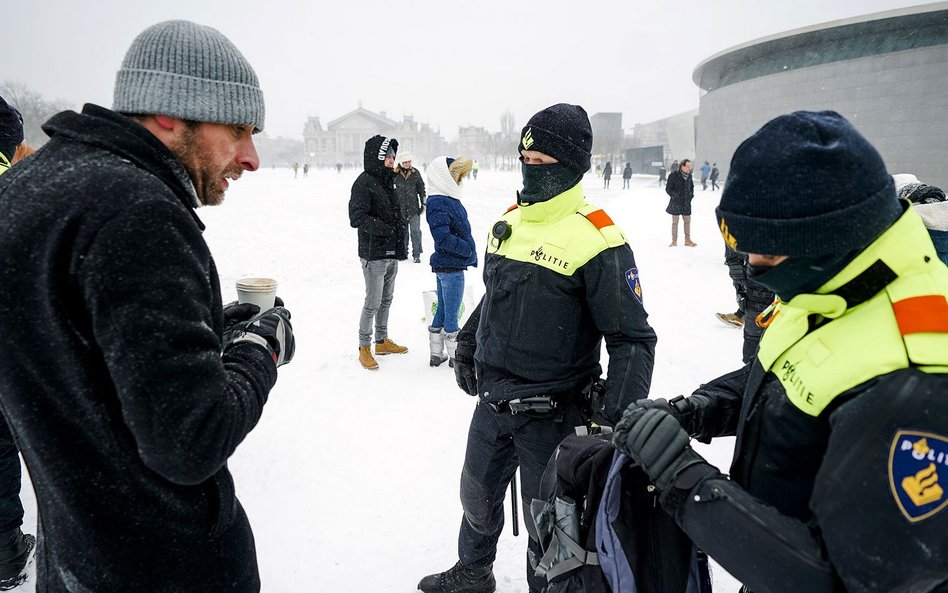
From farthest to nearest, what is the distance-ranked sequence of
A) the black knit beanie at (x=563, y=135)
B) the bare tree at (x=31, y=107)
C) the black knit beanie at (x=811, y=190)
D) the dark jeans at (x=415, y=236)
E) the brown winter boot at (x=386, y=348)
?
the bare tree at (x=31, y=107) → the dark jeans at (x=415, y=236) → the brown winter boot at (x=386, y=348) → the black knit beanie at (x=563, y=135) → the black knit beanie at (x=811, y=190)

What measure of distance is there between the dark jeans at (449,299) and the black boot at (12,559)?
378cm

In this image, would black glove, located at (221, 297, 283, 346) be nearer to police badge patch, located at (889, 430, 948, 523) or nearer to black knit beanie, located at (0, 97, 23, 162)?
police badge patch, located at (889, 430, 948, 523)

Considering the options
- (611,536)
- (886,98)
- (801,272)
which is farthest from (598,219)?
(886,98)

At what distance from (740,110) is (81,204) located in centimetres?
4840

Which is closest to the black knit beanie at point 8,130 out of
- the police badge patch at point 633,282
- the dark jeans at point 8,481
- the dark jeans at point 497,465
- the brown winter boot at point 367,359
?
the dark jeans at point 8,481

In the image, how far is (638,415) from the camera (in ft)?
4.67

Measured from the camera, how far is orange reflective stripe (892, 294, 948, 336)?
99 centimetres

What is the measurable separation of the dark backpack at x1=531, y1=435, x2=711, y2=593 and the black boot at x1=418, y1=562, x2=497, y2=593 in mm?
1203

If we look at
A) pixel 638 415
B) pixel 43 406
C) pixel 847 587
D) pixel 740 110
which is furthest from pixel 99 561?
pixel 740 110

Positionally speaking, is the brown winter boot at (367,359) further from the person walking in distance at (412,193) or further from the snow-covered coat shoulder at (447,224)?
the person walking in distance at (412,193)

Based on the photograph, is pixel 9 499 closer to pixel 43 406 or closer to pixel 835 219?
pixel 43 406

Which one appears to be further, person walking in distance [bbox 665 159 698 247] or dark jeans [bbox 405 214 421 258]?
person walking in distance [bbox 665 159 698 247]

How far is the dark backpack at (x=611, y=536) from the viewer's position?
144 centimetres

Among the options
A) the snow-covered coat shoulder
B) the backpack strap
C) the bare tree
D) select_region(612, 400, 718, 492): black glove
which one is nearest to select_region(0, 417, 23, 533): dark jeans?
the backpack strap
